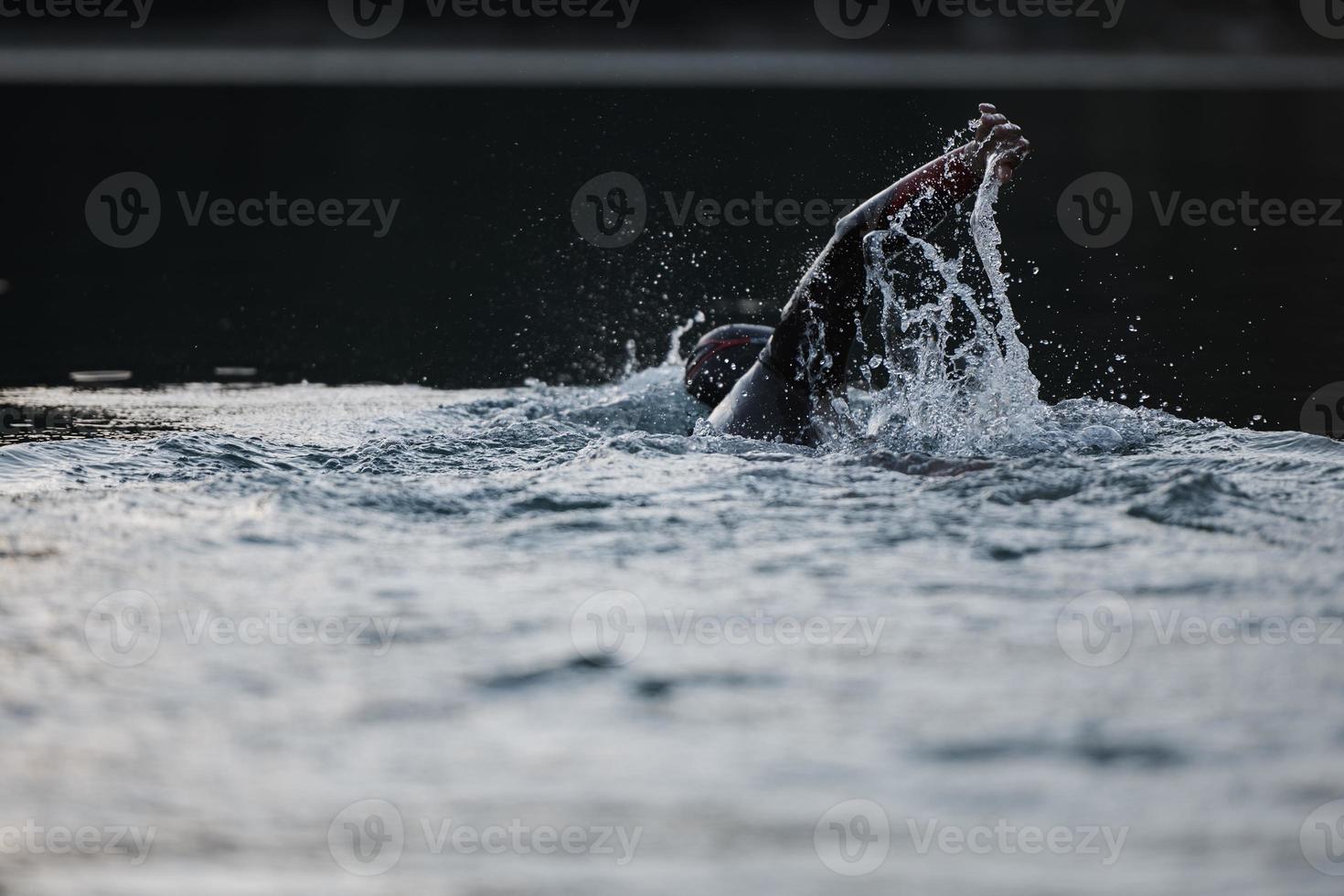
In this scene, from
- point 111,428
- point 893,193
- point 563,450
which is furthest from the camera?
point 111,428

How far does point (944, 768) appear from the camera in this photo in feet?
9.04

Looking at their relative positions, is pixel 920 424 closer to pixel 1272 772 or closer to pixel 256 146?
pixel 1272 772

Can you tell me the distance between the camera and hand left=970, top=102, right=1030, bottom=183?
16.9 feet

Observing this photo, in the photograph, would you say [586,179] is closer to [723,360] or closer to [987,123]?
[723,360]

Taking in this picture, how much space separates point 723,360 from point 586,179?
11.6m

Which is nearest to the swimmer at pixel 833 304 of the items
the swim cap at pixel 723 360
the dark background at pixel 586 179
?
the swim cap at pixel 723 360

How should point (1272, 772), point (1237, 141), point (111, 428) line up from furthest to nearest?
point (1237, 141)
point (111, 428)
point (1272, 772)

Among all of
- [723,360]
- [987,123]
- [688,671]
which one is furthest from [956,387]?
[688,671]

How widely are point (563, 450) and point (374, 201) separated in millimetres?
11407

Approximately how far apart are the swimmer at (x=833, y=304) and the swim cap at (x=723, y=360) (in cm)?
37

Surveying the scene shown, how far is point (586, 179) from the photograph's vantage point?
698 inches

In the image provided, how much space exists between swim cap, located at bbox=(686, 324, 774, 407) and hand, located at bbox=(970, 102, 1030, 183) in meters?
1.55

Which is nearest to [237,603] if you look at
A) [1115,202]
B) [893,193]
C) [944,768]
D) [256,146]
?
[944,768]

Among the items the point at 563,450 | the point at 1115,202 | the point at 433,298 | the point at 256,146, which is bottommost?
the point at 563,450
